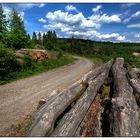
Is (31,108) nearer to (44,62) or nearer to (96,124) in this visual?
(96,124)

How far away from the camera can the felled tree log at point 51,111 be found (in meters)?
5.59

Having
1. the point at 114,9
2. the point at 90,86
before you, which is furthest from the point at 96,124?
the point at 114,9

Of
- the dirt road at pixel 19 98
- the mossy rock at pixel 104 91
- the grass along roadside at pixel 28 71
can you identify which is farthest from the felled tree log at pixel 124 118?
the grass along roadside at pixel 28 71

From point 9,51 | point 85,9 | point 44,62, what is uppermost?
point 85,9

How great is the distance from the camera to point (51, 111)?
21.5ft

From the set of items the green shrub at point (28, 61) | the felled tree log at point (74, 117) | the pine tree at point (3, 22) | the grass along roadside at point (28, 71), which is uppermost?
the pine tree at point (3, 22)

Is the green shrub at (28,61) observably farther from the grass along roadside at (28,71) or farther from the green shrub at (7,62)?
the green shrub at (7,62)

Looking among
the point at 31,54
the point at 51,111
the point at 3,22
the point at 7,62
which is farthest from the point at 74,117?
the point at 3,22

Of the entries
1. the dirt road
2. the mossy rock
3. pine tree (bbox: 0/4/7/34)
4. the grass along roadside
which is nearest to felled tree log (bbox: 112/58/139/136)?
the mossy rock

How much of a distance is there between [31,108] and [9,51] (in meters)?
8.40

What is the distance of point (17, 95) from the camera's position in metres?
10.9

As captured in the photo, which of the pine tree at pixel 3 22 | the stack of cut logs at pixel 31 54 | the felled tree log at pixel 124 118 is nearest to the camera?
the felled tree log at pixel 124 118

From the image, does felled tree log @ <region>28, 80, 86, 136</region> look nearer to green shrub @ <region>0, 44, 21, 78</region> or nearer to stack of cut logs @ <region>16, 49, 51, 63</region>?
green shrub @ <region>0, 44, 21, 78</region>

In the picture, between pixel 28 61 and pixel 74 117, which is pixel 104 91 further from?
pixel 28 61
